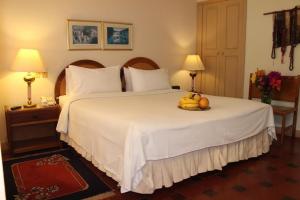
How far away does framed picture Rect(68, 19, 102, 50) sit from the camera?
13.1ft

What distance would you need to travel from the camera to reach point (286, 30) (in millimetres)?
4074

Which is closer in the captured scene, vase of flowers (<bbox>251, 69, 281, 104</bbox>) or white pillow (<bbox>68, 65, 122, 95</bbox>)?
white pillow (<bbox>68, 65, 122, 95</bbox>)

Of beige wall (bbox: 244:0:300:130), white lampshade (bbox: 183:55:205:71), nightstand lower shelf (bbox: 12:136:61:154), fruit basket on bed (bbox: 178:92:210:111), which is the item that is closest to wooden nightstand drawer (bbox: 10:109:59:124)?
nightstand lower shelf (bbox: 12:136:61:154)

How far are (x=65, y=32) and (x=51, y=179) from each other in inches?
85.1

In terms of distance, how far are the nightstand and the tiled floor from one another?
1.15 meters

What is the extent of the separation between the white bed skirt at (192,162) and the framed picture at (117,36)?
179 centimetres

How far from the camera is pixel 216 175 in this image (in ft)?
9.25

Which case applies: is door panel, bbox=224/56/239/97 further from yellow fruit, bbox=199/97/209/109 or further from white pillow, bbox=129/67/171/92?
yellow fruit, bbox=199/97/209/109

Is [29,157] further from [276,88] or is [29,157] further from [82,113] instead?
[276,88]

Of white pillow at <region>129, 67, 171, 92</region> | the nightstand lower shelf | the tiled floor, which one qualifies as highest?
white pillow at <region>129, 67, 171, 92</region>

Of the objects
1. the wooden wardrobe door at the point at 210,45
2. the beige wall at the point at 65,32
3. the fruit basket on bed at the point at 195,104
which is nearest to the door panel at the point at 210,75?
the wooden wardrobe door at the point at 210,45

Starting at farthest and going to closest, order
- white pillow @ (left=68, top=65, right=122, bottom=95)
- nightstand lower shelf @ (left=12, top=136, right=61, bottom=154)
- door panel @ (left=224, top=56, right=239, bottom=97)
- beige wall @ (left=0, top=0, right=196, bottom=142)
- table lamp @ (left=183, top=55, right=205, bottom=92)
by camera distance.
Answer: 1. table lamp @ (left=183, top=55, right=205, bottom=92)
2. door panel @ (left=224, top=56, right=239, bottom=97)
3. white pillow @ (left=68, top=65, right=122, bottom=95)
4. beige wall @ (left=0, top=0, right=196, bottom=142)
5. nightstand lower shelf @ (left=12, top=136, right=61, bottom=154)

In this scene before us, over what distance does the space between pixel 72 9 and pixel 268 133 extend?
3.16 m

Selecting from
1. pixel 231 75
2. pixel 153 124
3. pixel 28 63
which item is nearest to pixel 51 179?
pixel 153 124
